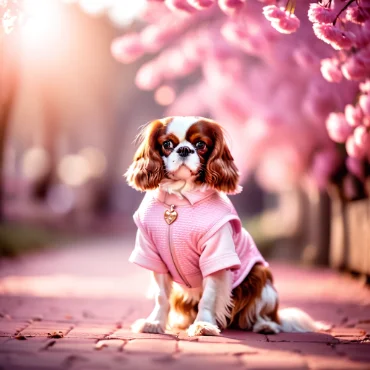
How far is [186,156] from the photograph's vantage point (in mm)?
3742

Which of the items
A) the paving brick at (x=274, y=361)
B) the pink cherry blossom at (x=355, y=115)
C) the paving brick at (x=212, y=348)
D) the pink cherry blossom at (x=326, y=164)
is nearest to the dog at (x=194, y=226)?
the paving brick at (x=212, y=348)

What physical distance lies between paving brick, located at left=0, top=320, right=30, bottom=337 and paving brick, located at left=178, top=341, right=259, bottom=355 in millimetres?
1138

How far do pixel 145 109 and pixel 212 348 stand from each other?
2673 centimetres

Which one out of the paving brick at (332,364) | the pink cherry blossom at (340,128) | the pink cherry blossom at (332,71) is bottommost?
the paving brick at (332,364)

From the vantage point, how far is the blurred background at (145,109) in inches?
337

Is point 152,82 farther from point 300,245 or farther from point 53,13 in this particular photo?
point 53,13

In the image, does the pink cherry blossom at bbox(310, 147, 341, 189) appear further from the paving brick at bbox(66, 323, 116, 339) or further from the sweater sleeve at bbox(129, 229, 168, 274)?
the sweater sleeve at bbox(129, 229, 168, 274)


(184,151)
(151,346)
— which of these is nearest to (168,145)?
(184,151)

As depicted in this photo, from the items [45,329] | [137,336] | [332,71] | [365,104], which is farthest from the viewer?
[365,104]

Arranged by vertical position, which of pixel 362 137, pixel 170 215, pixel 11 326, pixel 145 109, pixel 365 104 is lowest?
pixel 11 326

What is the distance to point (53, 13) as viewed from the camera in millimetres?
18031

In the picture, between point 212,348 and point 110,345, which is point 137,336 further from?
point 212,348

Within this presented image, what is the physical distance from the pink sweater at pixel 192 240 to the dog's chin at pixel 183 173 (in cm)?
15

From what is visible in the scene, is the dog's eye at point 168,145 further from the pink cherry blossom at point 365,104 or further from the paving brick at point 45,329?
the pink cherry blossom at point 365,104
